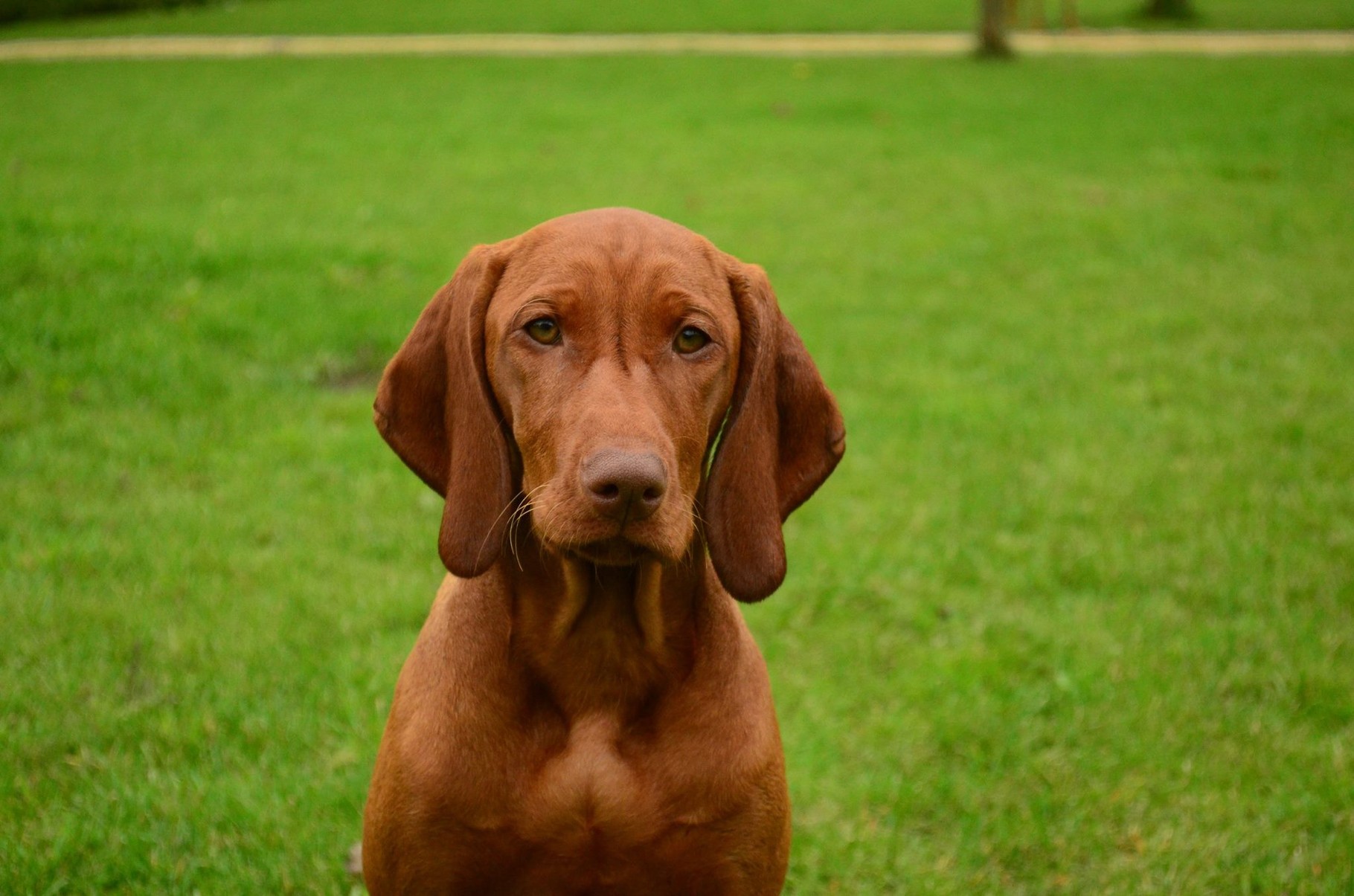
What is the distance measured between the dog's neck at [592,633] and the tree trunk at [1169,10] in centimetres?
2620

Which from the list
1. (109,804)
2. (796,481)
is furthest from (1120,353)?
(109,804)

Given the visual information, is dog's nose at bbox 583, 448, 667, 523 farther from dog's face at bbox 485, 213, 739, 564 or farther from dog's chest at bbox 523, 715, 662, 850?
dog's chest at bbox 523, 715, 662, 850

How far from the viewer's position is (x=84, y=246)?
7840 millimetres

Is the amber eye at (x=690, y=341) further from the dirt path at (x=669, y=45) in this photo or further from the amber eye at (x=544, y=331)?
the dirt path at (x=669, y=45)

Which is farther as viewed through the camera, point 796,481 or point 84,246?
point 84,246

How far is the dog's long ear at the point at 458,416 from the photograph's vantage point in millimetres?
2959

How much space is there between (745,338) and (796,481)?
39 centimetres

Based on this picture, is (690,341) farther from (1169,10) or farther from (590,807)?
(1169,10)

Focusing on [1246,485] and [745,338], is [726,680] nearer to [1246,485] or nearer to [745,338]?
[745,338]

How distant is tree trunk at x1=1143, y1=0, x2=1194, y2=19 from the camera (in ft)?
83.9

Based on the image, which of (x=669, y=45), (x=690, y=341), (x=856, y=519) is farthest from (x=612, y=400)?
(x=669, y=45)

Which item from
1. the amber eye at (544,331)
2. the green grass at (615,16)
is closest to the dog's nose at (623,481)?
the amber eye at (544,331)

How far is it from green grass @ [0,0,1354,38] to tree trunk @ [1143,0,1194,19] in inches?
14.0

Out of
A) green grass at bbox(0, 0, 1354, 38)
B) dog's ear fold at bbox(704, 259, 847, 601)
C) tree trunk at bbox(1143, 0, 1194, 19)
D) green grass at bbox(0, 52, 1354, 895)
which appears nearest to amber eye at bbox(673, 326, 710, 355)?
dog's ear fold at bbox(704, 259, 847, 601)
